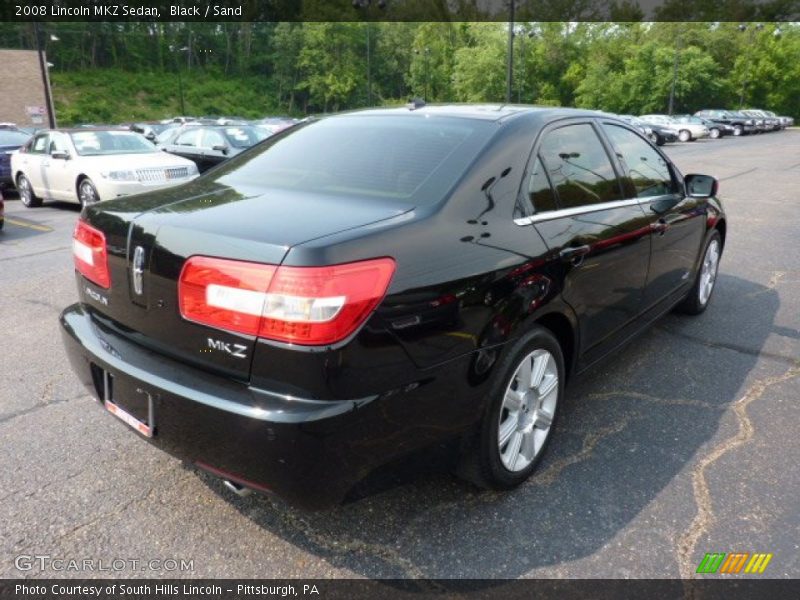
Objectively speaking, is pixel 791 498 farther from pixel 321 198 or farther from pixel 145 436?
pixel 145 436

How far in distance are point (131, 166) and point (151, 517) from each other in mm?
8803

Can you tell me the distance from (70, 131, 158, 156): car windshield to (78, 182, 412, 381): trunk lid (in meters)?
9.40

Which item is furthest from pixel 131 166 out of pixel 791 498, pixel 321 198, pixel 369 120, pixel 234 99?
pixel 234 99

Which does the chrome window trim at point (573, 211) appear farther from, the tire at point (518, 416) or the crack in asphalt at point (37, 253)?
the crack in asphalt at point (37, 253)

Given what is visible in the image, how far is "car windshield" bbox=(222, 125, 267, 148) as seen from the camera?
1385 centimetres

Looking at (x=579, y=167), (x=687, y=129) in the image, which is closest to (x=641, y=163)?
(x=579, y=167)

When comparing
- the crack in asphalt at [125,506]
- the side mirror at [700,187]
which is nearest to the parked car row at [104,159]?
the side mirror at [700,187]

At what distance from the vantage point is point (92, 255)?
8.27 feet

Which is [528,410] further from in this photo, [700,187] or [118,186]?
[118,186]

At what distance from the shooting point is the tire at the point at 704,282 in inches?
184

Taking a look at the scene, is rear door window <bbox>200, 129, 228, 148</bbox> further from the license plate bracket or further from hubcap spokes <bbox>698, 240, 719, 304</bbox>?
the license plate bracket

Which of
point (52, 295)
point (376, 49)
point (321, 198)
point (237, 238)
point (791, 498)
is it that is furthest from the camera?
point (376, 49)

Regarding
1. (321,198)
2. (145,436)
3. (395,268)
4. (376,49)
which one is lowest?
(145,436)

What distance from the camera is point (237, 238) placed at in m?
2.00
